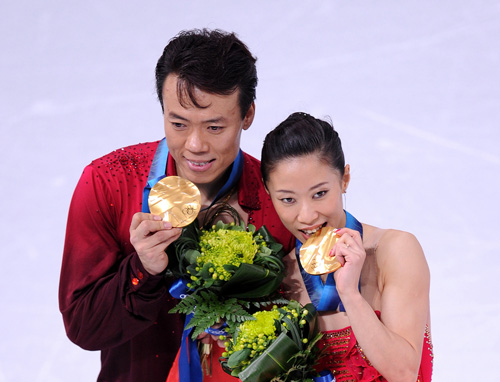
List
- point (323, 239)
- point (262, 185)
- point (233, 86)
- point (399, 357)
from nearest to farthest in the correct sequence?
point (399, 357), point (323, 239), point (233, 86), point (262, 185)

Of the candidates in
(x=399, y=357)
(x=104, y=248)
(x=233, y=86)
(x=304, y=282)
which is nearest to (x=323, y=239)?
(x=304, y=282)

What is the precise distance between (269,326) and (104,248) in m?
0.88

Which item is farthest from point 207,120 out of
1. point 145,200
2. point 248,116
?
point 145,200

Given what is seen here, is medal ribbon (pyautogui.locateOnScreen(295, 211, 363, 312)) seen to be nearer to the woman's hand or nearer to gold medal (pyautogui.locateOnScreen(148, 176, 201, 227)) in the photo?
the woman's hand

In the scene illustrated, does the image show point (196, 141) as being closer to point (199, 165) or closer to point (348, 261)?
point (199, 165)

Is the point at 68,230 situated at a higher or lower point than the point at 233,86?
lower

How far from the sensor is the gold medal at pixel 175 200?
10.3ft

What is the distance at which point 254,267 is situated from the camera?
312cm

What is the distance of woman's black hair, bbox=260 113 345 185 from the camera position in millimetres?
3211

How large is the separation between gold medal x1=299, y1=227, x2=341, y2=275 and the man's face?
54cm

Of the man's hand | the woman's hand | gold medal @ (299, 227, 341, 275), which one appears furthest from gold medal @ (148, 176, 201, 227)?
the woman's hand

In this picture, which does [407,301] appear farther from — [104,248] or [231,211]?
[104,248]

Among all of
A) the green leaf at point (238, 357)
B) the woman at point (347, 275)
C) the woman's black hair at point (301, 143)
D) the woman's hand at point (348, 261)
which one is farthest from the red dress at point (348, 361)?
the woman's black hair at point (301, 143)

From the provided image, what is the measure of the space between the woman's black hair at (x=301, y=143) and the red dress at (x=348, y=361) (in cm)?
65
